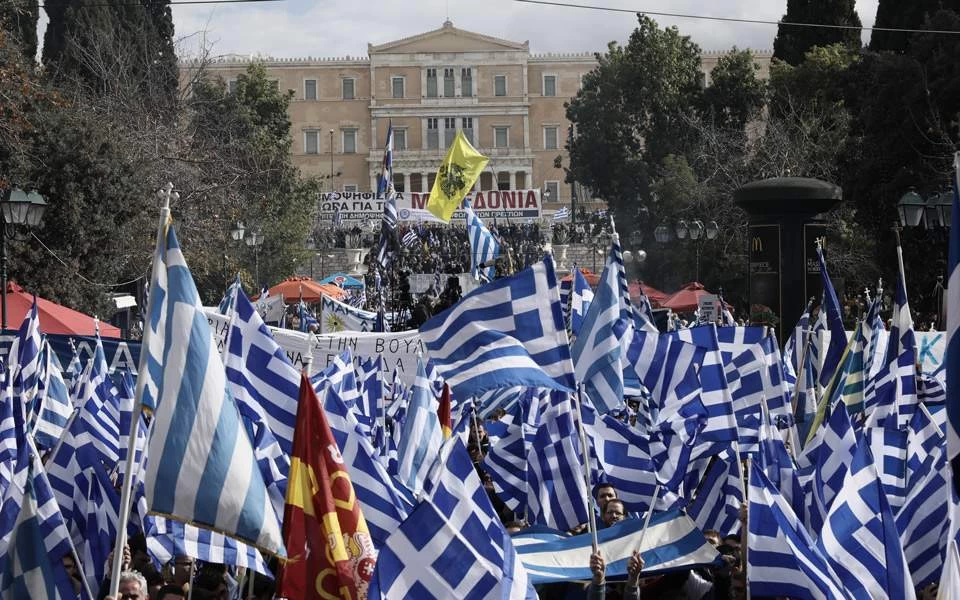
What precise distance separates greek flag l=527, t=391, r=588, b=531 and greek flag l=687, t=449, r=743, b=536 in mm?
601

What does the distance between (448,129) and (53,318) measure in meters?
84.3

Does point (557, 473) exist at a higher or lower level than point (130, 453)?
lower

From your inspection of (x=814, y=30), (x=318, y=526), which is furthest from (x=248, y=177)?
(x=318, y=526)

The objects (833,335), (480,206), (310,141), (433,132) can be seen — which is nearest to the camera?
(833,335)

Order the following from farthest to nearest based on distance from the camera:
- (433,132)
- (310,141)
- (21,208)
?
(310,141)
(433,132)
(21,208)

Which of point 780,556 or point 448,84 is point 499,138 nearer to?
point 448,84

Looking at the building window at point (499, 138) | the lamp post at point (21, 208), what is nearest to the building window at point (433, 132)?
the building window at point (499, 138)

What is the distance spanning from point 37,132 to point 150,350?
1717 cm

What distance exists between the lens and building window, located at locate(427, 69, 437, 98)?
9981 cm

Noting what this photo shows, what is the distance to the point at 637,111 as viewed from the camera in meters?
45.3

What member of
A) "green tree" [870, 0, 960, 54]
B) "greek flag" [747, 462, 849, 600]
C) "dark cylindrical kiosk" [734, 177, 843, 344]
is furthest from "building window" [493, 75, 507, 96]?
"greek flag" [747, 462, 849, 600]

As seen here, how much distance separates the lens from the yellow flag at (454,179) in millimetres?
25078

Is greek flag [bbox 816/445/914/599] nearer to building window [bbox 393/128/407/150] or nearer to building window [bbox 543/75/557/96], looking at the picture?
building window [bbox 393/128/407/150]

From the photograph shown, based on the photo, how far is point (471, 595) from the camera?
539 cm
